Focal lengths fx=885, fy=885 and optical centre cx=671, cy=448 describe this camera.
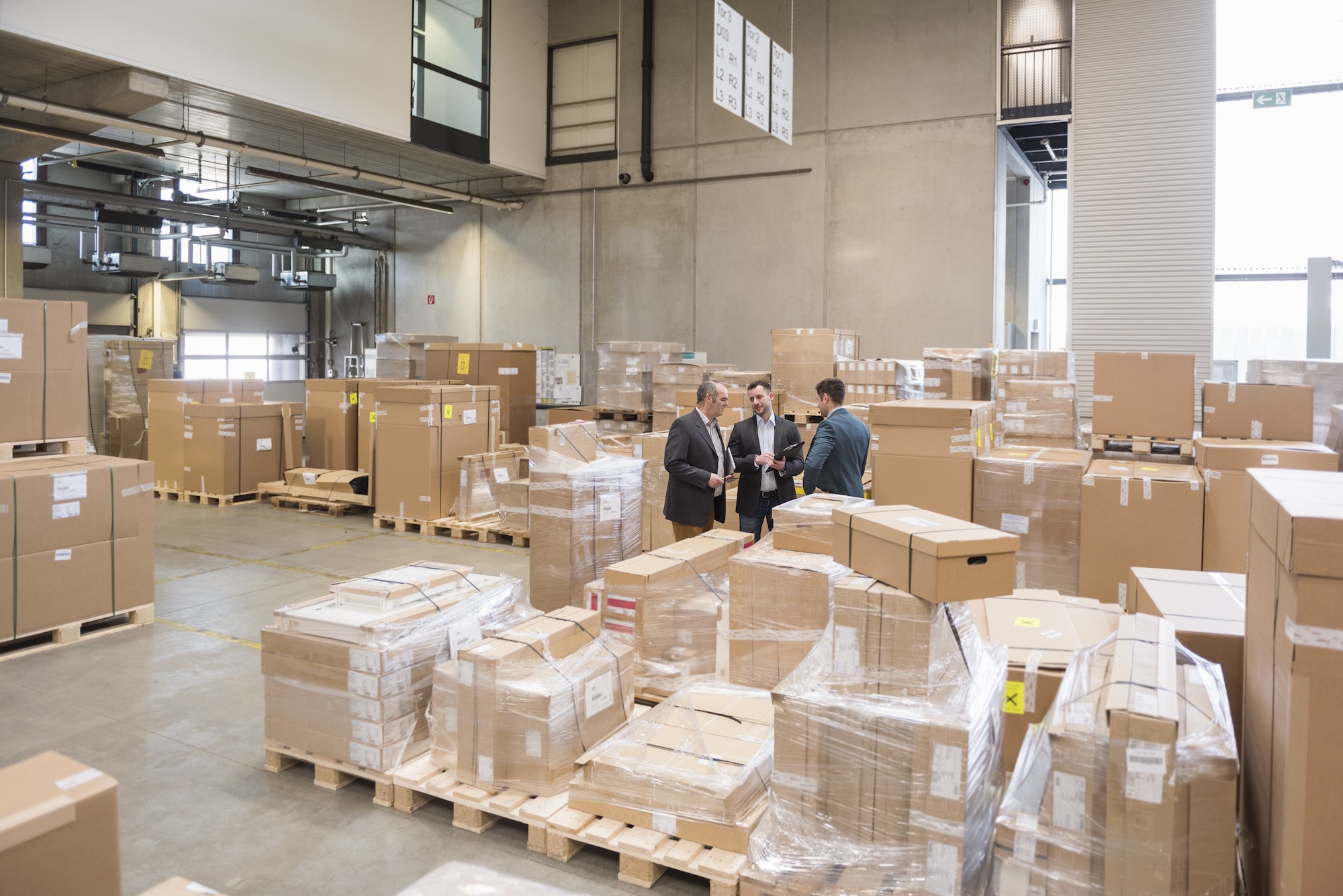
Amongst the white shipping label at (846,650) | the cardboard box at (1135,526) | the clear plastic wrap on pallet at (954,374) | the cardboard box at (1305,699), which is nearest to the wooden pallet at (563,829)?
the white shipping label at (846,650)

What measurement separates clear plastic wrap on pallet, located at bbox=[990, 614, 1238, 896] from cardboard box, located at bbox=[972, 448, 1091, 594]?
280 centimetres

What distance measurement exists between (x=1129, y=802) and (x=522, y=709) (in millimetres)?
2122

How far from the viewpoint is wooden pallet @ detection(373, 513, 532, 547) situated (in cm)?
861

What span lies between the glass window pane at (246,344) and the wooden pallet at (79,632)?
1223 cm

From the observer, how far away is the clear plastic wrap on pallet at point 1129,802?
2.02 meters

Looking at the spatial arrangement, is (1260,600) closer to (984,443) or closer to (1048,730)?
(1048,730)

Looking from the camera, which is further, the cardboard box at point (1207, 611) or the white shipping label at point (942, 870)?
the cardboard box at point (1207, 611)

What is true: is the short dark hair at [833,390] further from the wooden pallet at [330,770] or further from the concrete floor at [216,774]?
the wooden pallet at [330,770]

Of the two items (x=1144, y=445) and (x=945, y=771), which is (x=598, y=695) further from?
(x=1144, y=445)

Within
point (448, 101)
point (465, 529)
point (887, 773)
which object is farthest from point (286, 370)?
point (887, 773)

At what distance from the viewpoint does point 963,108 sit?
1012cm

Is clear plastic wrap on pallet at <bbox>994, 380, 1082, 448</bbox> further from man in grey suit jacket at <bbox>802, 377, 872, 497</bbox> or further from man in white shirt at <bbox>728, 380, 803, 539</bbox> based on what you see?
man in white shirt at <bbox>728, 380, 803, 539</bbox>

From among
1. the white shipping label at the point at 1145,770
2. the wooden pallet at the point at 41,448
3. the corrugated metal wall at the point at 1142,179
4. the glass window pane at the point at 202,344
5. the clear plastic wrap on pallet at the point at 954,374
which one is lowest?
the white shipping label at the point at 1145,770

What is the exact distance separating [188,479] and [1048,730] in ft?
35.5
